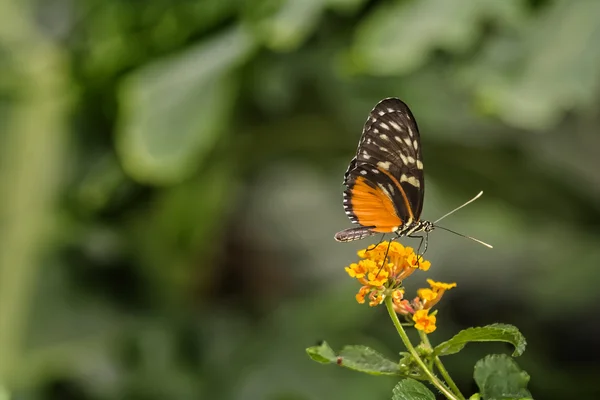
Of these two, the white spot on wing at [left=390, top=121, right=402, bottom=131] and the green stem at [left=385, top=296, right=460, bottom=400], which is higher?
the white spot on wing at [left=390, top=121, right=402, bottom=131]

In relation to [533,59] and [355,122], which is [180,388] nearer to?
[355,122]

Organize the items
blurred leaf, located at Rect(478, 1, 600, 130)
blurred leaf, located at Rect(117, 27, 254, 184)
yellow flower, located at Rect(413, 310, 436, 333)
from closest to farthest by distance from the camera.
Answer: yellow flower, located at Rect(413, 310, 436, 333), blurred leaf, located at Rect(478, 1, 600, 130), blurred leaf, located at Rect(117, 27, 254, 184)

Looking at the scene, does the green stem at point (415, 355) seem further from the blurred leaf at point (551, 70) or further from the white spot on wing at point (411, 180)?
the blurred leaf at point (551, 70)

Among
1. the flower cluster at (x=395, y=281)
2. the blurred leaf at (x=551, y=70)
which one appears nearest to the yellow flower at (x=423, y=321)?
the flower cluster at (x=395, y=281)

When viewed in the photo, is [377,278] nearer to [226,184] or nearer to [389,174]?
[389,174]

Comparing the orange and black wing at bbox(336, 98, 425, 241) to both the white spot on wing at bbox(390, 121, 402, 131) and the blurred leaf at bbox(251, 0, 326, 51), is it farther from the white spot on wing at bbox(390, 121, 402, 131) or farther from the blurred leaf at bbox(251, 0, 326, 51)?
the blurred leaf at bbox(251, 0, 326, 51)

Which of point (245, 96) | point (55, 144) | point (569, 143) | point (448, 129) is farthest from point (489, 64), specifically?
point (55, 144)

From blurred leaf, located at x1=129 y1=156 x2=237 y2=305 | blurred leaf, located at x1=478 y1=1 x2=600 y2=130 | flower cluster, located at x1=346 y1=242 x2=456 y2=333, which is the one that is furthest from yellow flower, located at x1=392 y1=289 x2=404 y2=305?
blurred leaf, located at x1=129 y1=156 x2=237 y2=305

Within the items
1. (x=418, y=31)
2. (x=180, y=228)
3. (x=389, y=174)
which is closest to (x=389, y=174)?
(x=389, y=174)
